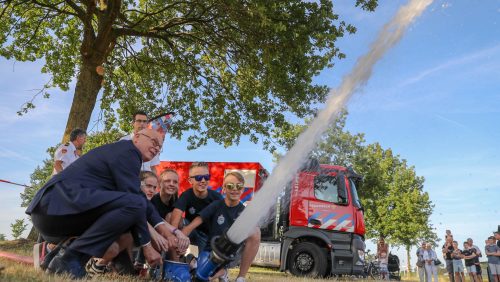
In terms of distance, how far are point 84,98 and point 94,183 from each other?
1007 centimetres

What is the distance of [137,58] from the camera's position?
16.9 meters

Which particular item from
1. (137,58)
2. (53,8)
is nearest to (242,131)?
(137,58)

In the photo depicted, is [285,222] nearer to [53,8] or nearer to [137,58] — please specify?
[137,58]

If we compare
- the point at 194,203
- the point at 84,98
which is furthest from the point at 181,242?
the point at 84,98

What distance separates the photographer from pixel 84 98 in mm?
12906

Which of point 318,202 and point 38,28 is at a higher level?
point 38,28

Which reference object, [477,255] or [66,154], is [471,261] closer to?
[477,255]

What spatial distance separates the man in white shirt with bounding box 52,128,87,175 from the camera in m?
7.30

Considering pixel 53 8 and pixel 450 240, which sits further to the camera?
pixel 450 240

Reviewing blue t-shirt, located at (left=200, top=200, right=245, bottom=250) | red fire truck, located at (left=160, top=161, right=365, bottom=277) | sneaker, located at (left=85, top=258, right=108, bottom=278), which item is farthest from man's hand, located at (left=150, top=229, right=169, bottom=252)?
red fire truck, located at (left=160, top=161, right=365, bottom=277)

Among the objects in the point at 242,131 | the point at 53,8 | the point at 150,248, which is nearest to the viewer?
the point at 150,248

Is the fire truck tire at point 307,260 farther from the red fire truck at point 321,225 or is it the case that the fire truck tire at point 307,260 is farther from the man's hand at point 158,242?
the man's hand at point 158,242

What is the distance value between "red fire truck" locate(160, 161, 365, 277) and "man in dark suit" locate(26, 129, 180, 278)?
26.3 feet

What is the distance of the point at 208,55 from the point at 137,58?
9.44 feet
